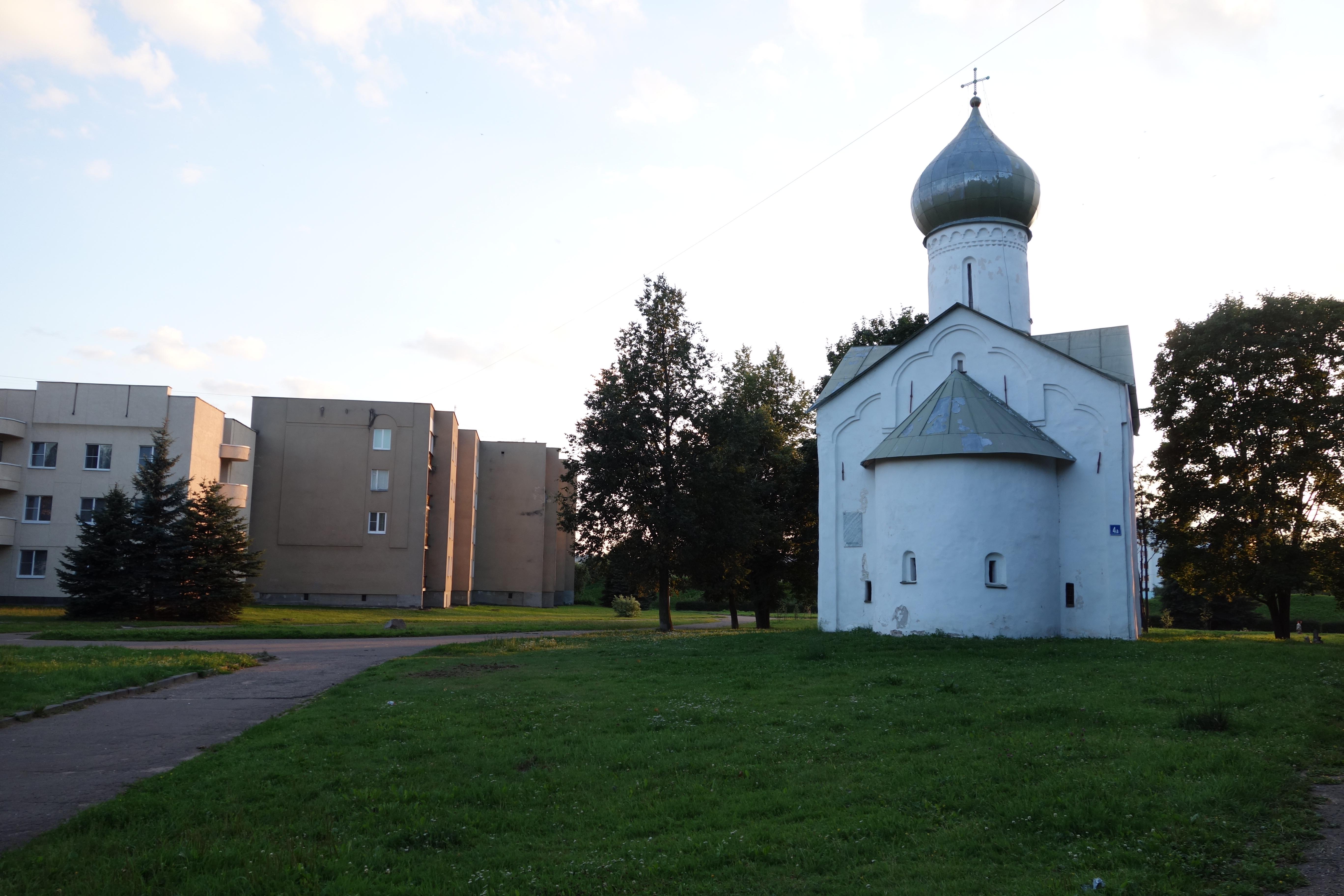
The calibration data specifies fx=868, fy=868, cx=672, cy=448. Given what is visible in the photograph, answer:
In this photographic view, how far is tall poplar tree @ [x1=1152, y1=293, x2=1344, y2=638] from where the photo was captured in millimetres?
25219

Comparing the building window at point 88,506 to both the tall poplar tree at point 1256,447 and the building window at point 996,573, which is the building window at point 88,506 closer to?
the building window at point 996,573

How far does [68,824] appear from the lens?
5.82m

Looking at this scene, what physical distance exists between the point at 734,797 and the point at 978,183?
2331 cm

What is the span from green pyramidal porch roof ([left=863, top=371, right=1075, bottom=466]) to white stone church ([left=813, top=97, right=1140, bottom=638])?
0.05 m

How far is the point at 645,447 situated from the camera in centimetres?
2616

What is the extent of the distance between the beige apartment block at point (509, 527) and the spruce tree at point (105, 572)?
25483 mm


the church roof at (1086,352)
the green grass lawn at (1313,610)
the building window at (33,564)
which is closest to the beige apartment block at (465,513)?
the building window at (33,564)

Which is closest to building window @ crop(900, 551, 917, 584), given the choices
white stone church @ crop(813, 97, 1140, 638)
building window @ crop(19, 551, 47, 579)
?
white stone church @ crop(813, 97, 1140, 638)

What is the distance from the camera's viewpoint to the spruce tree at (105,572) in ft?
94.4

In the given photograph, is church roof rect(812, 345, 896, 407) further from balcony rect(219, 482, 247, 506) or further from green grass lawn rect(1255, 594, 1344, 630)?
green grass lawn rect(1255, 594, 1344, 630)

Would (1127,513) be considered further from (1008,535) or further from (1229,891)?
(1229,891)

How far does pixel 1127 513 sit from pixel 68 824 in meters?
21.6

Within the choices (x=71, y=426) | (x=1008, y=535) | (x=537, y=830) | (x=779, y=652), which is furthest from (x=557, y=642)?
(x=71, y=426)

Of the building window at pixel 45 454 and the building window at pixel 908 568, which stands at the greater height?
the building window at pixel 45 454
